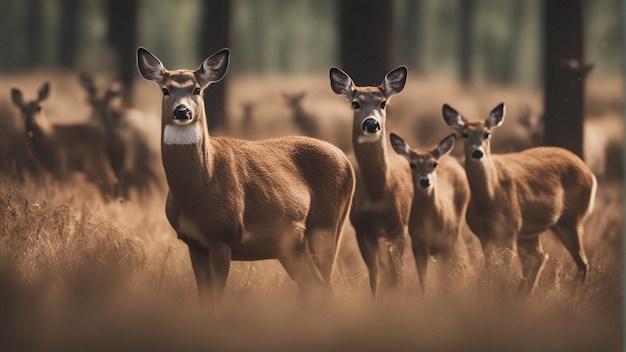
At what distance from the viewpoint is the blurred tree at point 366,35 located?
995 centimetres

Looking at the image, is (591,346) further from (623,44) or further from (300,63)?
(300,63)

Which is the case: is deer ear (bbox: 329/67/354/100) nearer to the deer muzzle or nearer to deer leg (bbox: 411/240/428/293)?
deer leg (bbox: 411/240/428/293)

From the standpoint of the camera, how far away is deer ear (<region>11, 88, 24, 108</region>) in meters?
9.84

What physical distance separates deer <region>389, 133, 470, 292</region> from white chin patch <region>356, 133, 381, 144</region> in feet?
1.04

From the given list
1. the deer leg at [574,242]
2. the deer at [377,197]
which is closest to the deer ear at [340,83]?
the deer at [377,197]

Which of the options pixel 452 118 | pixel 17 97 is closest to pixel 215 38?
pixel 17 97

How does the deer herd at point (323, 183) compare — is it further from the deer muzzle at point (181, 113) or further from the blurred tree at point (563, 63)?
the blurred tree at point (563, 63)

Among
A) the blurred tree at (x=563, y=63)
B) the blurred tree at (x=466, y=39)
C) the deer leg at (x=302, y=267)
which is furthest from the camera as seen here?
the blurred tree at (x=563, y=63)

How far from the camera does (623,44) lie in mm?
10281

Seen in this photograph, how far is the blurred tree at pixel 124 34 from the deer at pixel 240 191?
1008 mm

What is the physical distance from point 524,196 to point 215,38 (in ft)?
8.65

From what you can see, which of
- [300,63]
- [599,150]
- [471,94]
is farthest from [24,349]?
[599,150]

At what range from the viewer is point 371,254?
31.1 feet

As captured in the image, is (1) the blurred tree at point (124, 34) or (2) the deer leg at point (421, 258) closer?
(2) the deer leg at point (421, 258)
